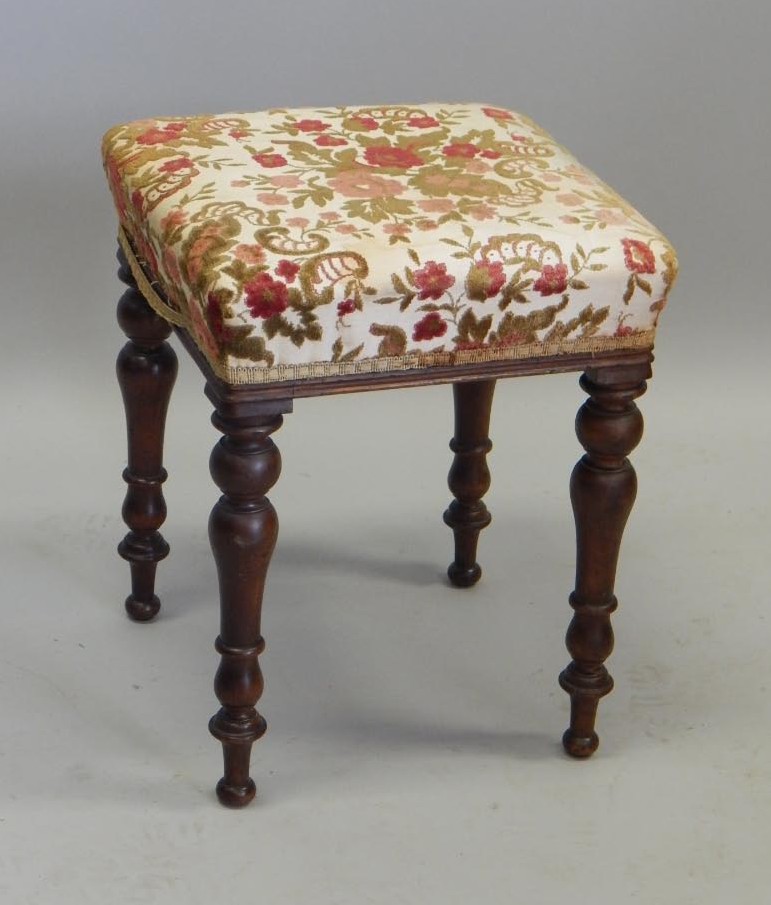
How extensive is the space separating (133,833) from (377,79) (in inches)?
39.8

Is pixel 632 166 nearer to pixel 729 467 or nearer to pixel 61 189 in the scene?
pixel 729 467

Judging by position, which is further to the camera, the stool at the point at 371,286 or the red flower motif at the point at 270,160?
the red flower motif at the point at 270,160

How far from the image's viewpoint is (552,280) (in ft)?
4.91

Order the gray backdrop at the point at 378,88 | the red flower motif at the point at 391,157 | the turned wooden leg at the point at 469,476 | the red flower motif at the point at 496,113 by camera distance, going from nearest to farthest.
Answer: the red flower motif at the point at 391,157 < the red flower motif at the point at 496,113 < the turned wooden leg at the point at 469,476 < the gray backdrop at the point at 378,88

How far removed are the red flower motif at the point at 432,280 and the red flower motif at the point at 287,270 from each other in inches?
3.7

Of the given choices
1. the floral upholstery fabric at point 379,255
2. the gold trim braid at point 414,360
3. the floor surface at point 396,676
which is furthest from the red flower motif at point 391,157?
the floor surface at point 396,676

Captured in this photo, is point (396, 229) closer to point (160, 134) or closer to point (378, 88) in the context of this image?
point (160, 134)

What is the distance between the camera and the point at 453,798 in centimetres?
167

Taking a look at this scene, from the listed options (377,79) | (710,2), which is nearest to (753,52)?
(710,2)

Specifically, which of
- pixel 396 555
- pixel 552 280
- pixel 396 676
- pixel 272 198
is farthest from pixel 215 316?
pixel 396 555

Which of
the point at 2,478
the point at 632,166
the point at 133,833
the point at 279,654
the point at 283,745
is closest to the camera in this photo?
the point at 133,833

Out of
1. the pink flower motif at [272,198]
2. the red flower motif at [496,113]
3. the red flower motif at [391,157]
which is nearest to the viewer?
the pink flower motif at [272,198]

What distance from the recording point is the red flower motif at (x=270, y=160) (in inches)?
63.8

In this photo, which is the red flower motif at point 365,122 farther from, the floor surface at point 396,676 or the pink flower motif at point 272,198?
the floor surface at point 396,676
